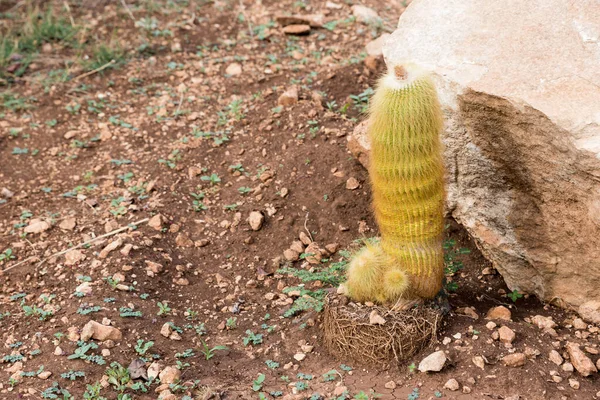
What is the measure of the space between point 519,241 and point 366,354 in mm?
1063

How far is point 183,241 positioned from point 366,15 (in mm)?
2921

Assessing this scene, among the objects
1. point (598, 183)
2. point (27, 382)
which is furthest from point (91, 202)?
point (598, 183)

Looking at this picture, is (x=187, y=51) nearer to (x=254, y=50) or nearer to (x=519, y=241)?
(x=254, y=50)

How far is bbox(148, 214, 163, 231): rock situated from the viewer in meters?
4.56

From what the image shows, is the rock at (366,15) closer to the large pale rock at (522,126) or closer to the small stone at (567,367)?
the large pale rock at (522,126)

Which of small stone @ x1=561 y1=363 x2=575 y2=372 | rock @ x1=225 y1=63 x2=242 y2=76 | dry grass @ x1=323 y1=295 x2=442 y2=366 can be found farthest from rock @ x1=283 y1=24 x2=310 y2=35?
small stone @ x1=561 y1=363 x2=575 y2=372

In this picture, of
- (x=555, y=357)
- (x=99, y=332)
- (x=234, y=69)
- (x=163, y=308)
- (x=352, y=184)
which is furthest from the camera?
(x=234, y=69)

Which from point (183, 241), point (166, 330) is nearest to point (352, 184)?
point (183, 241)

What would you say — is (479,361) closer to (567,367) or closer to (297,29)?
(567,367)

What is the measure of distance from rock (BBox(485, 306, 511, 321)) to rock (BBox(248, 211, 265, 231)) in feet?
4.83

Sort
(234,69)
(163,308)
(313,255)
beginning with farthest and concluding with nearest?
(234,69), (313,255), (163,308)

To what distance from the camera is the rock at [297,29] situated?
634cm

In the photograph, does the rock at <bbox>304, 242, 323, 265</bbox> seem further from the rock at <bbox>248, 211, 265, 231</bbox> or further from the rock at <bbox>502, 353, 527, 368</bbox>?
the rock at <bbox>502, 353, 527, 368</bbox>

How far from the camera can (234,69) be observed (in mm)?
6012
